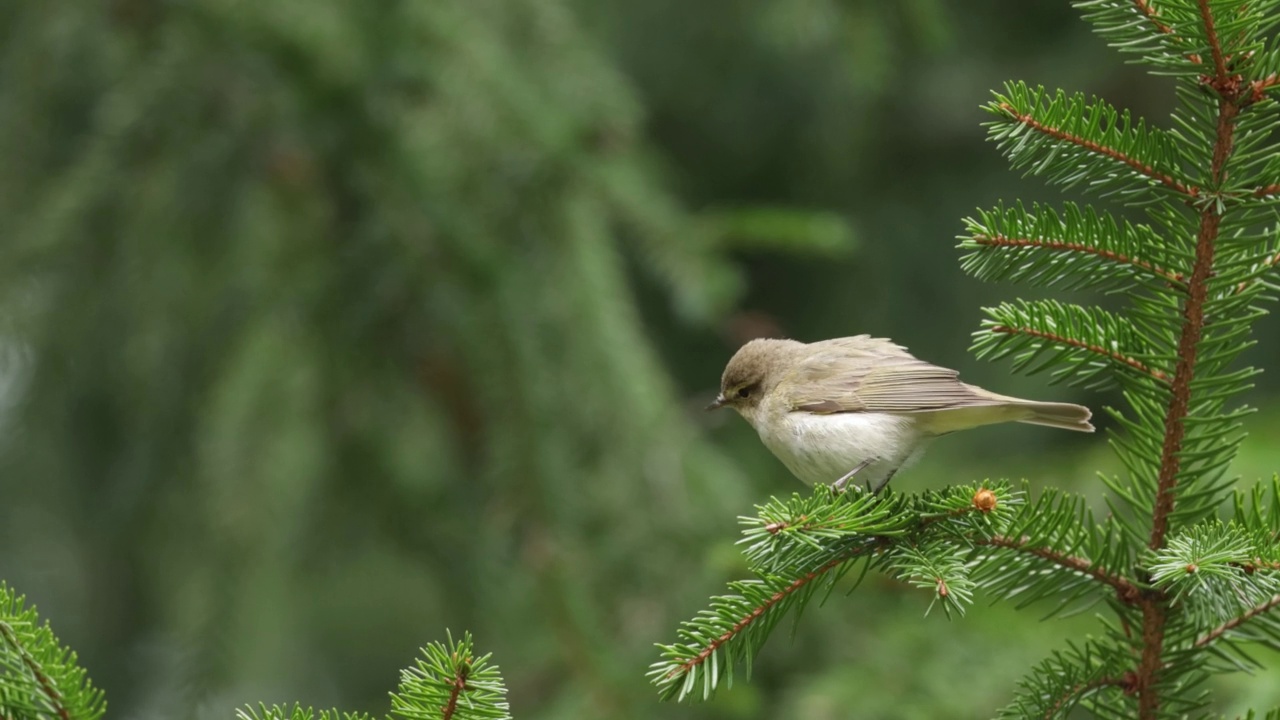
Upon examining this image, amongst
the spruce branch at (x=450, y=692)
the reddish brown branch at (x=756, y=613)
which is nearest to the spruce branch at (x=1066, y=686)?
the reddish brown branch at (x=756, y=613)

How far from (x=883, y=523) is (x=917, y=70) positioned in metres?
4.48

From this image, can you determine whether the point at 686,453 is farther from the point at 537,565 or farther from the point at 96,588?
the point at 96,588

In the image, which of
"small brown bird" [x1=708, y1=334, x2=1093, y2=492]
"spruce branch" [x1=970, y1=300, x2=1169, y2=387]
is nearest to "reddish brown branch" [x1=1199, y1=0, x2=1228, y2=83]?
"spruce branch" [x1=970, y1=300, x2=1169, y2=387]

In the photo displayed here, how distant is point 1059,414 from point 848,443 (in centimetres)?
58

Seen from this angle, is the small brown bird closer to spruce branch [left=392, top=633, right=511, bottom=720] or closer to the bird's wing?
the bird's wing

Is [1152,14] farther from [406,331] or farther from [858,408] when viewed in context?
[406,331]

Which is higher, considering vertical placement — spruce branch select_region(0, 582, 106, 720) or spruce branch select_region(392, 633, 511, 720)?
spruce branch select_region(0, 582, 106, 720)

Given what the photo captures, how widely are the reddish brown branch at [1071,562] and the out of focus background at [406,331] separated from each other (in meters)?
1.19

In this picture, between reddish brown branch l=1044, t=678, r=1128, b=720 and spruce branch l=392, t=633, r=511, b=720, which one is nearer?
spruce branch l=392, t=633, r=511, b=720

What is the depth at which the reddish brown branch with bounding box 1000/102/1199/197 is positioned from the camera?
184cm

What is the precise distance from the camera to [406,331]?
3.64 m

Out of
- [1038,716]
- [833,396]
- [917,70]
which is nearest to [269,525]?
[833,396]

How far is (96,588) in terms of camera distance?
17.5 feet

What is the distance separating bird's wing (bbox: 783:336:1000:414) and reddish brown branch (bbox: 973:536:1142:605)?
3.14ft
